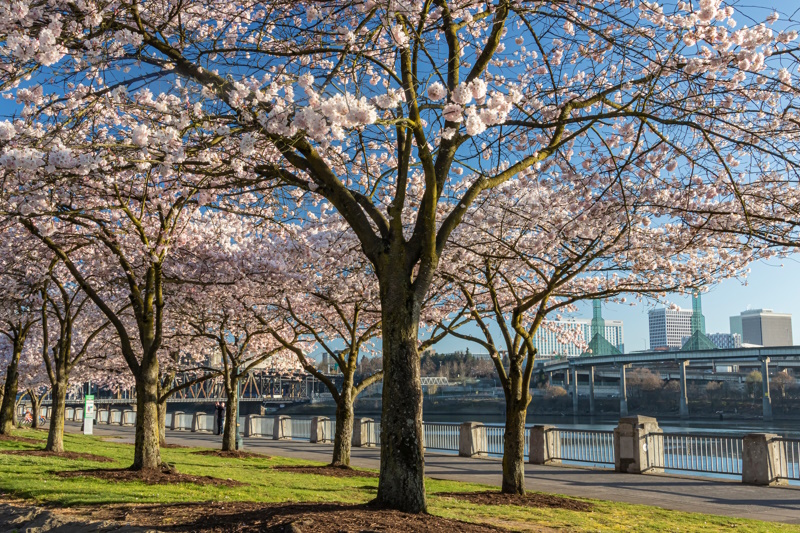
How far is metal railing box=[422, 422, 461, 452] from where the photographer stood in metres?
27.2

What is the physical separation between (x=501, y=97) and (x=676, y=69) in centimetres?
212

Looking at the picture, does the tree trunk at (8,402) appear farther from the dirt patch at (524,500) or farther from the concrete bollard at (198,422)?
the dirt patch at (524,500)

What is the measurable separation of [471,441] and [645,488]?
864 cm

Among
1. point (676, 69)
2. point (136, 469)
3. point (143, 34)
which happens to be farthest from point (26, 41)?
point (136, 469)

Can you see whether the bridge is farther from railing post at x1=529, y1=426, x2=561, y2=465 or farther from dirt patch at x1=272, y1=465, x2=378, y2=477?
dirt patch at x1=272, y1=465, x2=378, y2=477

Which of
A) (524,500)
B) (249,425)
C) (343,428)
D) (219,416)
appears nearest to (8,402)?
(219,416)

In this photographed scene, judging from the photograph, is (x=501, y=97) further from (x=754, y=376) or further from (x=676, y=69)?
(x=754, y=376)

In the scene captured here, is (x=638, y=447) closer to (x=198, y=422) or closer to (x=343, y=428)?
(x=343, y=428)

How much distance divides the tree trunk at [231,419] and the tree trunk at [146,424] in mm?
8654

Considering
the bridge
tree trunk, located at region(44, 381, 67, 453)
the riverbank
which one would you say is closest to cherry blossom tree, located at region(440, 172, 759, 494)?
tree trunk, located at region(44, 381, 67, 453)

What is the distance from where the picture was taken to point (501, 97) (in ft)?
23.4

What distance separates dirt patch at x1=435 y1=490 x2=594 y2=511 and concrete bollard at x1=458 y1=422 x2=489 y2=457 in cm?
1095

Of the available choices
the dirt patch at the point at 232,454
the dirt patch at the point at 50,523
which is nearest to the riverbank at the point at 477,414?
the dirt patch at the point at 232,454

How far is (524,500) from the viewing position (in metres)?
11.8
